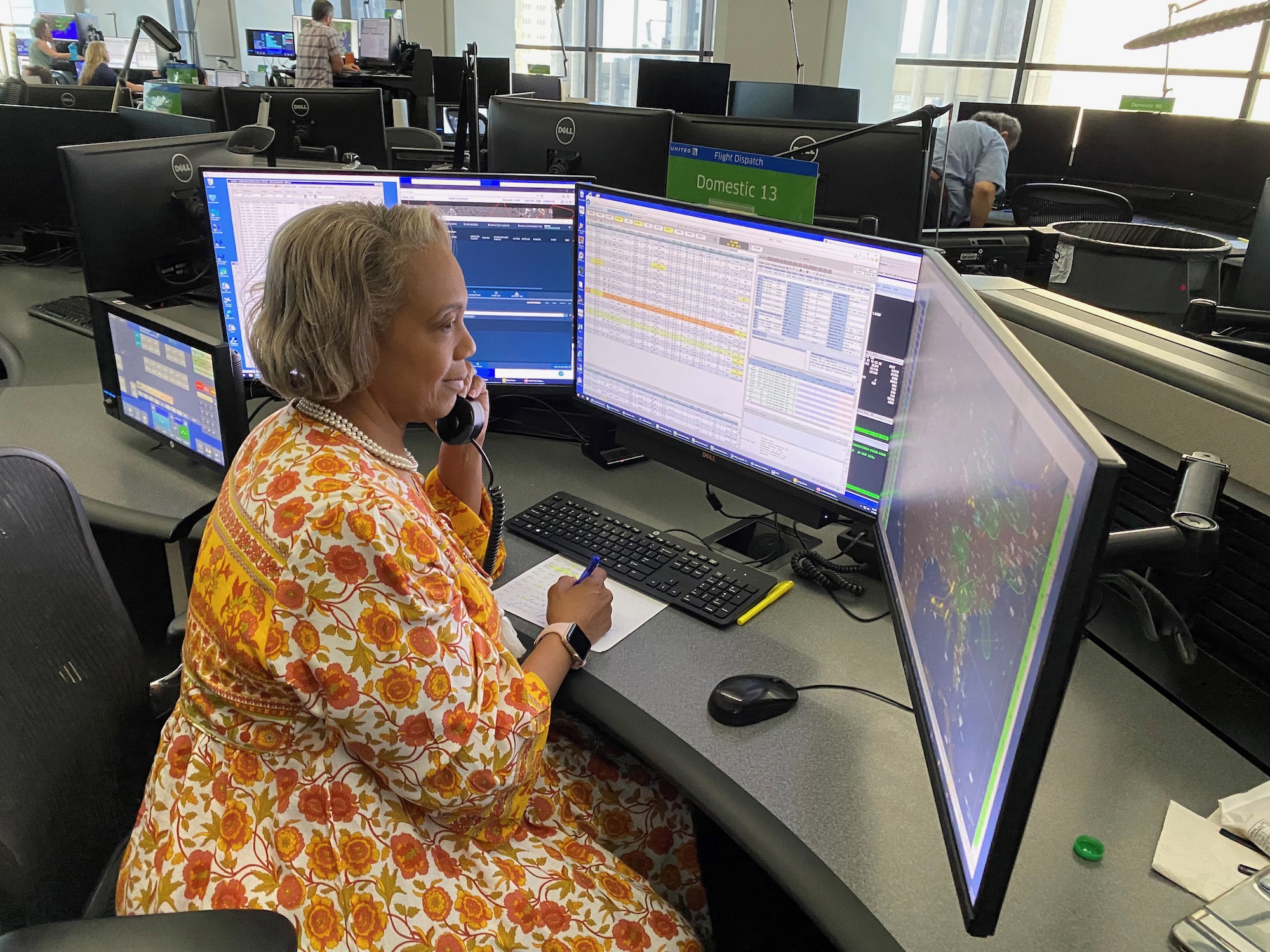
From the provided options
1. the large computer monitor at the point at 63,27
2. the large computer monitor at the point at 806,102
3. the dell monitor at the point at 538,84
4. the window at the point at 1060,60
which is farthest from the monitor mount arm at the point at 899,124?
the large computer monitor at the point at 63,27

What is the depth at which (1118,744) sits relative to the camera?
99cm

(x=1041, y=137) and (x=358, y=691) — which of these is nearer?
(x=358, y=691)

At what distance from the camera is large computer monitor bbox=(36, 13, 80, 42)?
738 centimetres

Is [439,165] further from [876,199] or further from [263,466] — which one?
[263,466]

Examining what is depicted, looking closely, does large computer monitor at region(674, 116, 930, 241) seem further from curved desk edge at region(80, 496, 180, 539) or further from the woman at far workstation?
curved desk edge at region(80, 496, 180, 539)

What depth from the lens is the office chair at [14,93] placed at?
143 inches

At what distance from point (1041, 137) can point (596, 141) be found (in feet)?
11.6

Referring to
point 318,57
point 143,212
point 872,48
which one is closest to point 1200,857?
point 143,212

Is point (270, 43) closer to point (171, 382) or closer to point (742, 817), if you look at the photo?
point (171, 382)

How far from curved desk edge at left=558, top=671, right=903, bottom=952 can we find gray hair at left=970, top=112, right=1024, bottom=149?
425 cm

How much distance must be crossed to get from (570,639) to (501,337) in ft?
2.22

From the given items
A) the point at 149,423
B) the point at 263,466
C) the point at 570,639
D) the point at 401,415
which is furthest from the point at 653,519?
the point at 149,423

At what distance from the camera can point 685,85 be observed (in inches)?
218

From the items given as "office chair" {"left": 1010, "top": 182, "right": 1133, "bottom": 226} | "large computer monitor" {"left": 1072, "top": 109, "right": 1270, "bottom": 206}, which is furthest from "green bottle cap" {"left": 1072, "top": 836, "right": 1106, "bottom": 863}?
"large computer monitor" {"left": 1072, "top": 109, "right": 1270, "bottom": 206}
